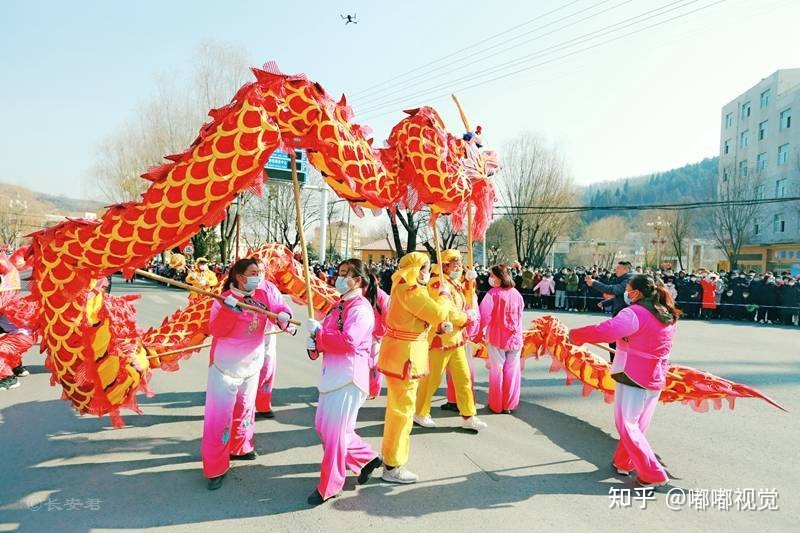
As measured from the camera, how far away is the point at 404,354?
12.8 ft

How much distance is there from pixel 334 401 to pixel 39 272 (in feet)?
7.03

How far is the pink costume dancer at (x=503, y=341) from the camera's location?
5.58 m

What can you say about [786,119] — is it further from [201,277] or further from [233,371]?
[233,371]

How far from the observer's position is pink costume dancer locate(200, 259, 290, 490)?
374 centimetres

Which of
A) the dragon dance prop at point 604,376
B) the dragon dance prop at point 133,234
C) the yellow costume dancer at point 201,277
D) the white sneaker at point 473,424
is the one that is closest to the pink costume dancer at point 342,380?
the dragon dance prop at point 133,234

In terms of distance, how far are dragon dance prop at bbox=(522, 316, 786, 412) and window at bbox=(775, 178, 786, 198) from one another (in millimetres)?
32604

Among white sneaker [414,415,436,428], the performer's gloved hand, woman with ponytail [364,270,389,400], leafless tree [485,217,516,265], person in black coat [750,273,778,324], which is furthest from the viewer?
leafless tree [485,217,516,265]

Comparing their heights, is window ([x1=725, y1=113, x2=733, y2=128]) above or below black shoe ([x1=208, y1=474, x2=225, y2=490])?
above

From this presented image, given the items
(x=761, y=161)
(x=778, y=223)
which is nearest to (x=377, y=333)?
(x=778, y=223)

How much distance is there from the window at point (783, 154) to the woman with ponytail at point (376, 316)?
35.4m

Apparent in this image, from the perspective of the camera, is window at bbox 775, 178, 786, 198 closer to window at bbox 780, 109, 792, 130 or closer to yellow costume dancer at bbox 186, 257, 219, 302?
window at bbox 780, 109, 792, 130

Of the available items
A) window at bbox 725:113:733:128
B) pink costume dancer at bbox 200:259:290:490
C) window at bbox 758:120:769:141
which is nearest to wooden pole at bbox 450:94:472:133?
pink costume dancer at bbox 200:259:290:490

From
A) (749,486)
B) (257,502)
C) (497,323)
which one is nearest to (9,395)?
(257,502)

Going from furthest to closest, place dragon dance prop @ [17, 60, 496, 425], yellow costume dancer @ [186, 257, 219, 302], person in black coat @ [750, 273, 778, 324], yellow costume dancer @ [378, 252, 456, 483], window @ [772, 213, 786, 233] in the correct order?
window @ [772, 213, 786, 233] < person in black coat @ [750, 273, 778, 324] < yellow costume dancer @ [186, 257, 219, 302] < yellow costume dancer @ [378, 252, 456, 483] < dragon dance prop @ [17, 60, 496, 425]
